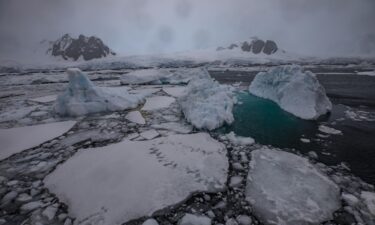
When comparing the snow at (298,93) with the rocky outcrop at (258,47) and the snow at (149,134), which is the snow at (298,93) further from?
the rocky outcrop at (258,47)

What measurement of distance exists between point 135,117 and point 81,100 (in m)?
1.77

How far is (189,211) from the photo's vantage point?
6.06 ft

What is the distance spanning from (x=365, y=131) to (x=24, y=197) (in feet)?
19.2

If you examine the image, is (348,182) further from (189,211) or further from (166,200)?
(166,200)

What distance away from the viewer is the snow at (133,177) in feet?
6.11

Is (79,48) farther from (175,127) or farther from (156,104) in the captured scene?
(175,127)

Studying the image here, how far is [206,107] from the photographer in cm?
451

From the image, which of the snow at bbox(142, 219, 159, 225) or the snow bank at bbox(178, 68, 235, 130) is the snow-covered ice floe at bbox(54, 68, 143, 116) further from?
the snow at bbox(142, 219, 159, 225)

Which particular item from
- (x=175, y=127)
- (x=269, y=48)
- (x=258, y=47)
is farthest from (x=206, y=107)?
(x=269, y=48)

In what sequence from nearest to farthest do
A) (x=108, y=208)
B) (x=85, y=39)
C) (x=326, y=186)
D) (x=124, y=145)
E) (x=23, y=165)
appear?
(x=108, y=208) < (x=326, y=186) < (x=23, y=165) < (x=124, y=145) < (x=85, y=39)

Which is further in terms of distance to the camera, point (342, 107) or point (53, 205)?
point (342, 107)

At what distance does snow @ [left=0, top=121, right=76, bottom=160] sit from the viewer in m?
3.20

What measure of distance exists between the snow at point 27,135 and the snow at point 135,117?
1254mm

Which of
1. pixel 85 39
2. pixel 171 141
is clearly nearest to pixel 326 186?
pixel 171 141
